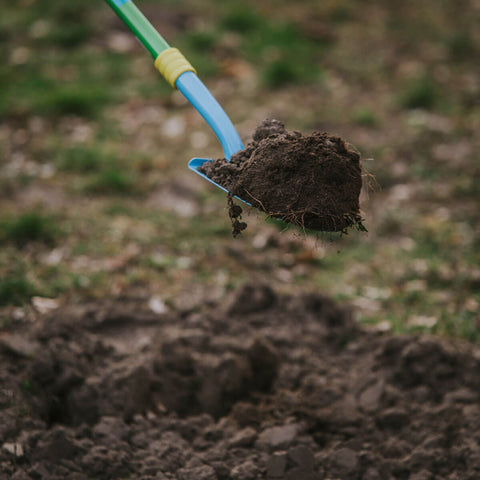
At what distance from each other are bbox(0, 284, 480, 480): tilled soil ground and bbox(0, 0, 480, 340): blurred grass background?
350 millimetres

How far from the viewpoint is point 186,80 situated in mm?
2170

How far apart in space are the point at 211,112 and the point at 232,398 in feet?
4.16

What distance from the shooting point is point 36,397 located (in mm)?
2416

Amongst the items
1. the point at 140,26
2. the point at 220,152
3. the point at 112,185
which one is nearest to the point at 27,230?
the point at 112,185

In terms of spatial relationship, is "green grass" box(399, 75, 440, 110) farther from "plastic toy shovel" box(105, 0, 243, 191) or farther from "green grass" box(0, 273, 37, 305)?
"green grass" box(0, 273, 37, 305)

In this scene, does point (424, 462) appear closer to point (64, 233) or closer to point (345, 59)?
point (64, 233)

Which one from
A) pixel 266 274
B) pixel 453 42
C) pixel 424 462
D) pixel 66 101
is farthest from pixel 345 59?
pixel 424 462

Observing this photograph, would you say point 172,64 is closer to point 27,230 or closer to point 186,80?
point 186,80

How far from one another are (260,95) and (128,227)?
2204mm

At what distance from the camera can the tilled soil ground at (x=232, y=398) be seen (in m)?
2.12

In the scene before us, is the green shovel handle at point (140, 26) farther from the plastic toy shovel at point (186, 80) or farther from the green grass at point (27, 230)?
the green grass at point (27, 230)

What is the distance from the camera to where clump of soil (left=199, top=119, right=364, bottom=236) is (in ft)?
6.24

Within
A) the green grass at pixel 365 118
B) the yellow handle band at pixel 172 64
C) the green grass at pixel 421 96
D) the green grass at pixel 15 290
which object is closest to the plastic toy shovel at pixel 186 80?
the yellow handle band at pixel 172 64

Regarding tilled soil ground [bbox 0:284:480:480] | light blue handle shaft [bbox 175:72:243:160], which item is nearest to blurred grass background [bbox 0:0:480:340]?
tilled soil ground [bbox 0:284:480:480]
